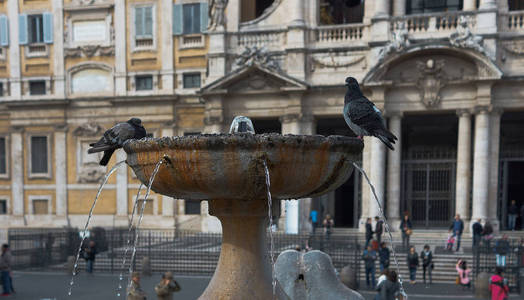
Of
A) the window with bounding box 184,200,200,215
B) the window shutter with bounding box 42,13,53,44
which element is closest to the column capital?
the window with bounding box 184,200,200,215

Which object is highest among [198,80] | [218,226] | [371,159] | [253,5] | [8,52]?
[253,5]

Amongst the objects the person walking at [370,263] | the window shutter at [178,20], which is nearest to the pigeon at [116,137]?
the person walking at [370,263]

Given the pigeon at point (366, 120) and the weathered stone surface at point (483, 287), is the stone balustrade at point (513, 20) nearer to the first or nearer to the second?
the weathered stone surface at point (483, 287)

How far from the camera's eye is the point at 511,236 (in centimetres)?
1828

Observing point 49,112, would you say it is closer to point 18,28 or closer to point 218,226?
point 18,28

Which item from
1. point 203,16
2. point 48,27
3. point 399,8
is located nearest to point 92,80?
point 48,27

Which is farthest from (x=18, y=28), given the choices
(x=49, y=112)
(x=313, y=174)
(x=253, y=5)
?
(x=313, y=174)

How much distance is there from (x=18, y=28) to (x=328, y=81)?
59.6 ft

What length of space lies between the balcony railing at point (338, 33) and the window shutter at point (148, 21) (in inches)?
373

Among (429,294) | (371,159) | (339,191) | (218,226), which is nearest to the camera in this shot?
(429,294)

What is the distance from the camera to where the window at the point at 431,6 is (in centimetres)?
2284

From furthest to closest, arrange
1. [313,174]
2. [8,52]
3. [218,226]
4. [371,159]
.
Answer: [8,52]
[218,226]
[371,159]
[313,174]

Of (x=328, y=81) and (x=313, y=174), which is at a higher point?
(x=328, y=81)

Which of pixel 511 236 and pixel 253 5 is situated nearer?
pixel 511 236
